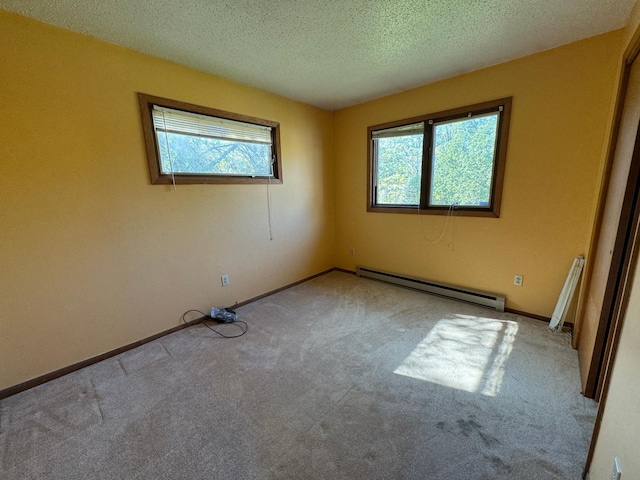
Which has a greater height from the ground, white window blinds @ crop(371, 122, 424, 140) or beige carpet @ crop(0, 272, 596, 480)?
white window blinds @ crop(371, 122, 424, 140)

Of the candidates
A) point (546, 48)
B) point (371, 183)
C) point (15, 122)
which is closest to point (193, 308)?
point (15, 122)

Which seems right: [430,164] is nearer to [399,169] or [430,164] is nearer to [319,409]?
[399,169]

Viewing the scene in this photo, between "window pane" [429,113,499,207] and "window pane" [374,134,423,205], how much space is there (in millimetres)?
206

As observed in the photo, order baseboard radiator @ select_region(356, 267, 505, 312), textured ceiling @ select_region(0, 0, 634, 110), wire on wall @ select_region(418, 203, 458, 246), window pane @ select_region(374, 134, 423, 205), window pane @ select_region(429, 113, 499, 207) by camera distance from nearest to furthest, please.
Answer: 1. textured ceiling @ select_region(0, 0, 634, 110)
2. window pane @ select_region(429, 113, 499, 207)
3. baseboard radiator @ select_region(356, 267, 505, 312)
4. wire on wall @ select_region(418, 203, 458, 246)
5. window pane @ select_region(374, 134, 423, 205)

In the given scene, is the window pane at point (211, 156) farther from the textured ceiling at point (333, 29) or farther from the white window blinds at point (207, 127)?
the textured ceiling at point (333, 29)

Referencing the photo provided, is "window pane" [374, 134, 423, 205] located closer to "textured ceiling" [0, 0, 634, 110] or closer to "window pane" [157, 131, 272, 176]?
"textured ceiling" [0, 0, 634, 110]

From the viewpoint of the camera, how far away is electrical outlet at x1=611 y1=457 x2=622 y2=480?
829mm

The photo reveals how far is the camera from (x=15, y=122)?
1.65 metres

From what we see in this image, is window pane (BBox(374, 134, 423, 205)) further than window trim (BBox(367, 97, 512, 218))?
Yes

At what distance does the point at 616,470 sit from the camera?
2.78ft

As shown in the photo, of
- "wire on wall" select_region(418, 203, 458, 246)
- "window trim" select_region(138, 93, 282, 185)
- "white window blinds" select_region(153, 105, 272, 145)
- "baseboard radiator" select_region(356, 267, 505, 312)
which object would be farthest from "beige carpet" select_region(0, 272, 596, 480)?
"white window blinds" select_region(153, 105, 272, 145)

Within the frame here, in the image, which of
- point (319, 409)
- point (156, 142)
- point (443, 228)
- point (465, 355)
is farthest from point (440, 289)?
point (156, 142)

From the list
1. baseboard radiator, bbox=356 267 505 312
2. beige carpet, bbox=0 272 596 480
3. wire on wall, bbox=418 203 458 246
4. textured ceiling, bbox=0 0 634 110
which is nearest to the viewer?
beige carpet, bbox=0 272 596 480

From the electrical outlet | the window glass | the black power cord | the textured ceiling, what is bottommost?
the black power cord
